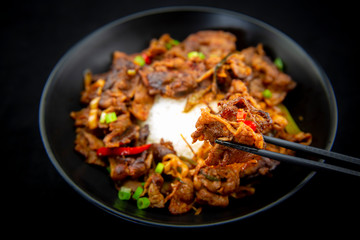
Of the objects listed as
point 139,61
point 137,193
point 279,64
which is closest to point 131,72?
point 139,61

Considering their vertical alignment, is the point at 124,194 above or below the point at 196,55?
below

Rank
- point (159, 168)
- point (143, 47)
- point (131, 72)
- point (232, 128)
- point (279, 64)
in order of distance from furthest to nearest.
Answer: point (143, 47), point (279, 64), point (131, 72), point (159, 168), point (232, 128)

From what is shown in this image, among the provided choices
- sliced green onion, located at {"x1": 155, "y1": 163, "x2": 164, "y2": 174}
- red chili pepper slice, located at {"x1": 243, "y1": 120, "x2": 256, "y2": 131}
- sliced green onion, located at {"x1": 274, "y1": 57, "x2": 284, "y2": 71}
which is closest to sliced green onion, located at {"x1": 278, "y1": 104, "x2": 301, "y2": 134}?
sliced green onion, located at {"x1": 274, "y1": 57, "x2": 284, "y2": 71}

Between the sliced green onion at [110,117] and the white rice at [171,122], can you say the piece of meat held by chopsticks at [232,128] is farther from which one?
the sliced green onion at [110,117]

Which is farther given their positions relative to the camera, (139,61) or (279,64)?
(139,61)

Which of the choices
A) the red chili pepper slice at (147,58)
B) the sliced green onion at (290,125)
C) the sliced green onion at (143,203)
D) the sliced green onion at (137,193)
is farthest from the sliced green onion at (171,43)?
the sliced green onion at (143,203)

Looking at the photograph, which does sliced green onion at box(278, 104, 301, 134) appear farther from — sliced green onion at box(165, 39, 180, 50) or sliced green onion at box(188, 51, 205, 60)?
sliced green onion at box(165, 39, 180, 50)

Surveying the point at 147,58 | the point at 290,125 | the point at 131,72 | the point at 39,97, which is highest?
the point at 147,58

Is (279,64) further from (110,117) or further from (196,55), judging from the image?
(110,117)
